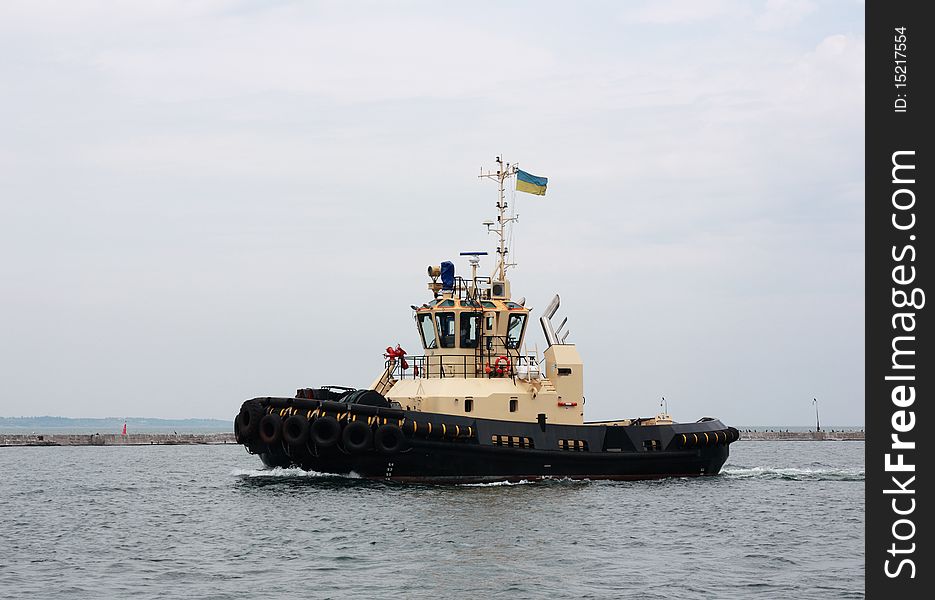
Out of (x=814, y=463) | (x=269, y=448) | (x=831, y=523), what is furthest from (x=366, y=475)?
Answer: (x=814, y=463)

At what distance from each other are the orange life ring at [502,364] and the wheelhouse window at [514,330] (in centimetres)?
82

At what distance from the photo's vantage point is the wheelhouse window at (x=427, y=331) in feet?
111

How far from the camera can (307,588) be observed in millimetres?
17953

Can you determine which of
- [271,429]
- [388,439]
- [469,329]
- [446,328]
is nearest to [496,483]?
[388,439]

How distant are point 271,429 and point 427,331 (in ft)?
19.8

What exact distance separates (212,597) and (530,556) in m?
6.18

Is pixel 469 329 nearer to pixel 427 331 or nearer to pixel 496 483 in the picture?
pixel 427 331

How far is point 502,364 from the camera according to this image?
110 feet

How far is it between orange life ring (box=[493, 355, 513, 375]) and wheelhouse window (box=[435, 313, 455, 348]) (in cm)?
141

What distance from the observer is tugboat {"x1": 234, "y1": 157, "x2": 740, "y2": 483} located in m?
30.0

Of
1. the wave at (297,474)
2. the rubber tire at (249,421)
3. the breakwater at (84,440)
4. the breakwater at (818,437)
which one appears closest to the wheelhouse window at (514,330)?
the wave at (297,474)

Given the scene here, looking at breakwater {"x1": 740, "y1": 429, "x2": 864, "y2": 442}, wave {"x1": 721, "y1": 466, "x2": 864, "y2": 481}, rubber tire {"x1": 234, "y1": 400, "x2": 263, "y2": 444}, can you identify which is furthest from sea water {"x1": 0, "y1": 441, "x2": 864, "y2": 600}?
breakwater {"x1": 740, "y1": 429, "x2": 864, "y2": 442}

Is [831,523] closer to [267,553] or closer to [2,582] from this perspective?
[267,553]

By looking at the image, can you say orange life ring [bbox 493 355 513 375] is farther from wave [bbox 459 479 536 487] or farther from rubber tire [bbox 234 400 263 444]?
rubber tire [bbox 234 400 263 444]
